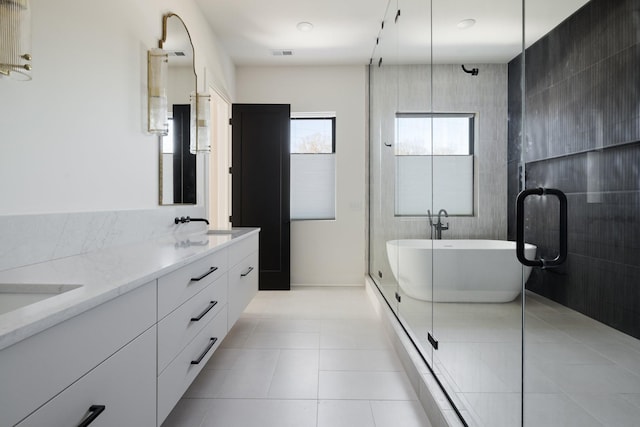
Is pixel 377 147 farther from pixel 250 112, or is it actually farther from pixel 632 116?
pixel 632 116

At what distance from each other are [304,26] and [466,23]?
8.11ft

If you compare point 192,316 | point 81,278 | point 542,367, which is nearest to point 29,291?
point 81,278

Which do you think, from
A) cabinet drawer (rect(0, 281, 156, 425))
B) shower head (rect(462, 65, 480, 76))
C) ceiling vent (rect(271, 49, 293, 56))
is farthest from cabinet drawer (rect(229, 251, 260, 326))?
ceiling vent (rect(271, 49, 293, 56))

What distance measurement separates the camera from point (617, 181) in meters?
0.69

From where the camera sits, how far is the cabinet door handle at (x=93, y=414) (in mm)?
808

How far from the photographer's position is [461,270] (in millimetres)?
1602

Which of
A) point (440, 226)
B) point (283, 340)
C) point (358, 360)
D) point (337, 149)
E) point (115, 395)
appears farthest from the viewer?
point (337, 149)

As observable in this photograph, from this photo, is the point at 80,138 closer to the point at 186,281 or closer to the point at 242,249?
the point at 186,281

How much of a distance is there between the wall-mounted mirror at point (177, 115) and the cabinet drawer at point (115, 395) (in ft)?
5.14

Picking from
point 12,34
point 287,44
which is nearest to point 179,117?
point 12,34

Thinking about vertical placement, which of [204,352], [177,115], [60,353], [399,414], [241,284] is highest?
[177,115]

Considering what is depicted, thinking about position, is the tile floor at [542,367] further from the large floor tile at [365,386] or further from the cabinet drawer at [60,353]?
the cabinet drawer at [60,353]

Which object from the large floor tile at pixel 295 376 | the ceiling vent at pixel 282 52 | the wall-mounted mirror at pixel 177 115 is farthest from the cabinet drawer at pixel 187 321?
the ceiling vent at pixel 282 52

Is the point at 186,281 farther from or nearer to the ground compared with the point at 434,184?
nearer to the ground
